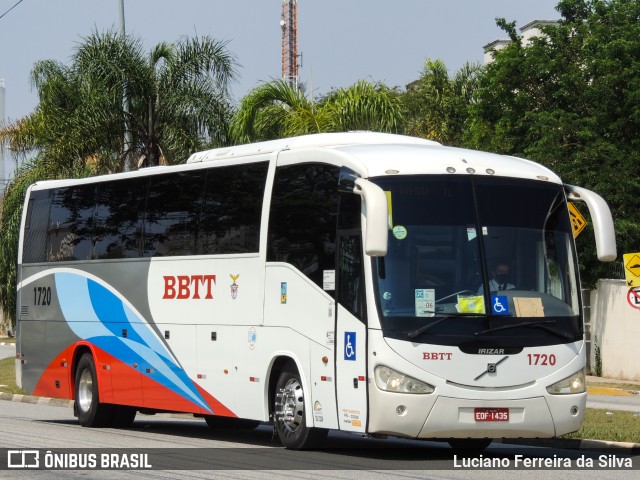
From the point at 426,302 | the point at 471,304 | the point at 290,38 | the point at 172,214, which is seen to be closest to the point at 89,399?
the point at 172,214

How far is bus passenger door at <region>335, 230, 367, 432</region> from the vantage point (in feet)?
46.0

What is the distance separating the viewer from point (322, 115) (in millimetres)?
33875

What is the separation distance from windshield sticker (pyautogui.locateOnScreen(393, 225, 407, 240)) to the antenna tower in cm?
9110

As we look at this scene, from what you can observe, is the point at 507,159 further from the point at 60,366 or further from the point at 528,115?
the point at 528,115

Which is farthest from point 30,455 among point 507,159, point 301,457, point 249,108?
point 249,108

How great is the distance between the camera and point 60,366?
69.3ft

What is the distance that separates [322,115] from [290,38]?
2903 inches

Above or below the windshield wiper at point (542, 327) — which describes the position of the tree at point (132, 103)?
above

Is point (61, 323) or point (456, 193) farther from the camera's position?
point (61, 323)

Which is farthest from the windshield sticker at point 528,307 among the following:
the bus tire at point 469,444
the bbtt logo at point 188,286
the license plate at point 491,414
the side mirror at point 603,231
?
the bbtt logo at point 188,286

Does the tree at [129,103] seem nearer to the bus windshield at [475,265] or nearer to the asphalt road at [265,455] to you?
the asphalt road at [265,455]

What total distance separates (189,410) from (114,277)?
2791 millimetres

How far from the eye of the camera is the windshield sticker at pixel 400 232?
553 inches

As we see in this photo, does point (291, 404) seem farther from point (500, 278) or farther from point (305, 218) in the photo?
point (500, 278)
